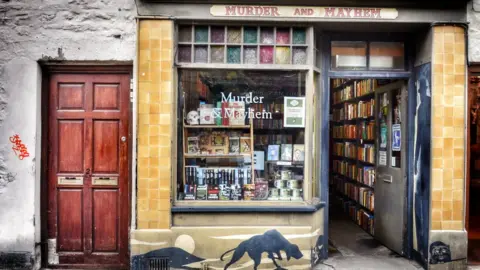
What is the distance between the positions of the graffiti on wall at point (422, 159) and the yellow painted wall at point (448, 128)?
4.5 inches

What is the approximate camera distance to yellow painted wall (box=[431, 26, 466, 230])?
6141 mm

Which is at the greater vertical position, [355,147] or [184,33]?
[184,33]

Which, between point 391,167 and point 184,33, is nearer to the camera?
point 184,33

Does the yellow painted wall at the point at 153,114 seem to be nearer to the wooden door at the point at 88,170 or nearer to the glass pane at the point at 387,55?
the wooden door at the point at 88,170

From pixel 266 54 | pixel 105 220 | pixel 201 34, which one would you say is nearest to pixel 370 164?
pixel 266 54

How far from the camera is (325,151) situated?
21.7 feet

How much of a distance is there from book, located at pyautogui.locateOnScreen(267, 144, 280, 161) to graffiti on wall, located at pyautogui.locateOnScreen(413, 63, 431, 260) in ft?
6.94

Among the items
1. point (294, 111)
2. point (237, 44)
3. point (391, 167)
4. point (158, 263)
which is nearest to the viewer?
point (158, 263)

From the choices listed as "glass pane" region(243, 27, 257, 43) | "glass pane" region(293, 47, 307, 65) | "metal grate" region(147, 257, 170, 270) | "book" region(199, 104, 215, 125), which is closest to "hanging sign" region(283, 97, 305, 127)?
"glass pane" region(293, 47, 307, 65)

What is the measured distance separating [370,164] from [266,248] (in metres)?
3.69

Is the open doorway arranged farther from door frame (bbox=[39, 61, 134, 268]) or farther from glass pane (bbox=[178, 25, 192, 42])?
door frame (bbox=[39, 61, 134, 268])

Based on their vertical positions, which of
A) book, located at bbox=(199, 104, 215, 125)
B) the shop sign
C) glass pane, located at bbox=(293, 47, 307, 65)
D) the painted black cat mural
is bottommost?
the painted black cat mural

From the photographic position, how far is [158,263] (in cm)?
603

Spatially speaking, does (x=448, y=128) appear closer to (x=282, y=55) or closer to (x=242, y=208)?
(x=282, y=55)
